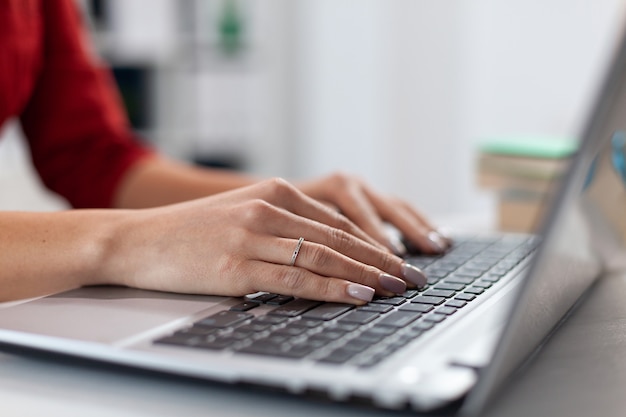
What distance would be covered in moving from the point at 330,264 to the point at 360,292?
0.04 metres

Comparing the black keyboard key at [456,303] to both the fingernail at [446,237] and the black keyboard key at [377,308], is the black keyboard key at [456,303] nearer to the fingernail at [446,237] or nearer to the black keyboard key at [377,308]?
the black keyboard key at [377,308]

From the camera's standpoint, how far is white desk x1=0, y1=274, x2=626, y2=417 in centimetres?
44

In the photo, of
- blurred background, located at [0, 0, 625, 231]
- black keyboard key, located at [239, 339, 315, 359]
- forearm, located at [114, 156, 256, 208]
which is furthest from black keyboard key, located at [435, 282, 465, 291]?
blurred background, located at [0, 0, 625, 231]

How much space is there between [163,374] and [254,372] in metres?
0.07

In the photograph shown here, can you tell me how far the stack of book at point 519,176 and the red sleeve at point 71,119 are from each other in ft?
1.79

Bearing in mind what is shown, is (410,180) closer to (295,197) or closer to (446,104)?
(446,104)

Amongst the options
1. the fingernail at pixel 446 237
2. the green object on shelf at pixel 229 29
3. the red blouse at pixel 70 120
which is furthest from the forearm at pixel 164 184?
the green object on shelf at pixel 229 29

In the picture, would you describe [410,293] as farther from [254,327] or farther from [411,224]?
[411,224]

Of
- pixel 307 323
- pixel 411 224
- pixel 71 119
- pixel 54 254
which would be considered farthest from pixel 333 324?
pixel 71 119

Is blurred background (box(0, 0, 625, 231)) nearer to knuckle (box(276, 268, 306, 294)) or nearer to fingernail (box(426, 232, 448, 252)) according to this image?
fingernail (box(426, 232, 448, 252))

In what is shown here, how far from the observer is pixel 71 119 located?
1323 mm

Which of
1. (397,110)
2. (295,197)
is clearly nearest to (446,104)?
(397,110)

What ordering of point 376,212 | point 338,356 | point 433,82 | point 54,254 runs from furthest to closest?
point 433,82 < point 376,212 < point 54,254 < point 338,356

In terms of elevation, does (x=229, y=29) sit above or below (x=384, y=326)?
above
